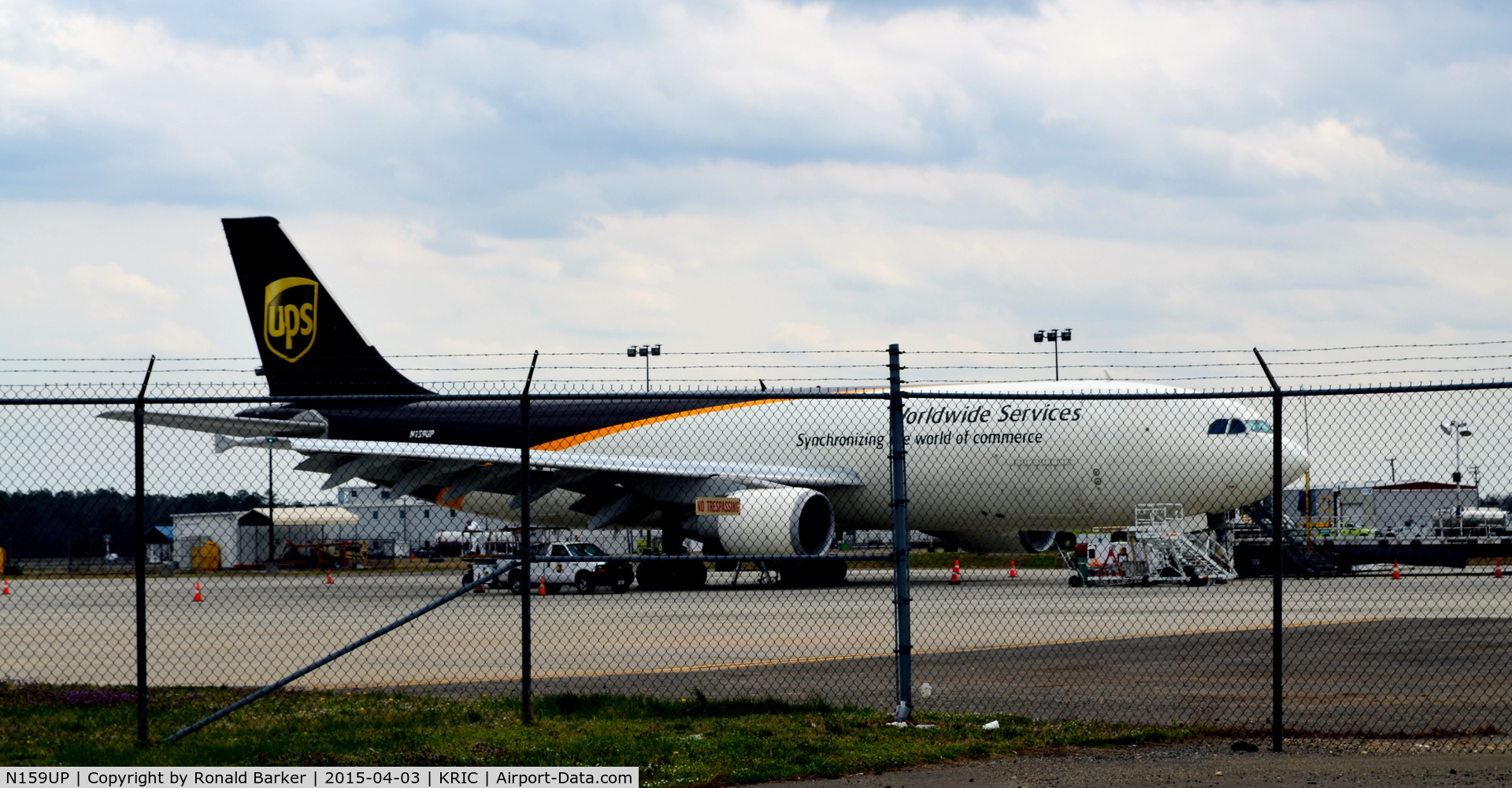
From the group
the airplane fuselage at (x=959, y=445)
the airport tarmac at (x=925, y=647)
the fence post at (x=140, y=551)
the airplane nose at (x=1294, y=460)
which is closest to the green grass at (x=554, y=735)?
the fence post at (x=140, y=551)

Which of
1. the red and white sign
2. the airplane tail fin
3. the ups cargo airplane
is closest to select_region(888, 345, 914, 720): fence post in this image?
the ups cargo airplane

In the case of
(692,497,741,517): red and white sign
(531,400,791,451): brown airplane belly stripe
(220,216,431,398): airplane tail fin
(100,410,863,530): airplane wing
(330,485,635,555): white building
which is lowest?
(330,485,635,555): white building

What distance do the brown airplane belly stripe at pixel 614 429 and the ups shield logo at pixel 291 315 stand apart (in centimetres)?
605

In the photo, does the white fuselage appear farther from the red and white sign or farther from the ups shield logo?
the ups shield logo

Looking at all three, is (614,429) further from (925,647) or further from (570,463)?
(925,647)

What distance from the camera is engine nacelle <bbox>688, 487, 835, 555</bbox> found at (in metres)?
28.0

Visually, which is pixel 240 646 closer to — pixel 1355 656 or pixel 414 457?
pixel 414 457

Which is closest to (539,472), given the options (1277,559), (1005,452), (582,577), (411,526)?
(582,577)

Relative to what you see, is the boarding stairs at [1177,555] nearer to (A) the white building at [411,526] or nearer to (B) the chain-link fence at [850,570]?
(B) the chain-link fence at [850,570]

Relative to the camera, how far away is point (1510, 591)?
25875 millimetres

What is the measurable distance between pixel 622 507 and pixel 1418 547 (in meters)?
17.1

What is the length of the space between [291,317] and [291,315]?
0.05 m

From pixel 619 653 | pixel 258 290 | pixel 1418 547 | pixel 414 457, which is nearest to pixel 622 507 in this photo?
pixel 414 457

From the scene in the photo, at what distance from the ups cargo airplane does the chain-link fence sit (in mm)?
73
